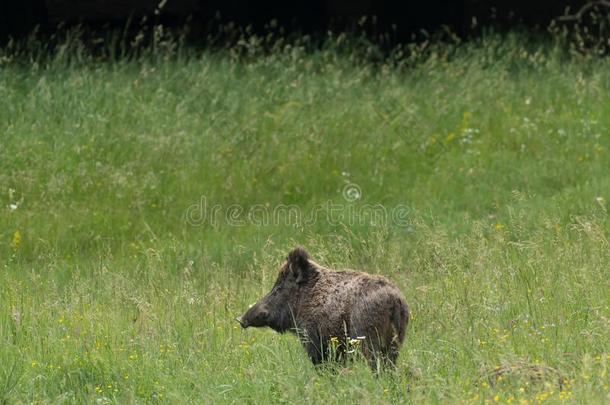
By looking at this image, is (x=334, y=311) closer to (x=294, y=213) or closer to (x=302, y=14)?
(x=294, y=213)

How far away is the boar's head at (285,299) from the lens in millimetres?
7066

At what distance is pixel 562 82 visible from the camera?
15000mm

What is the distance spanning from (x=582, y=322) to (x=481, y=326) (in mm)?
612

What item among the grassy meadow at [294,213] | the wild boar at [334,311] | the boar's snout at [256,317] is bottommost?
the grassy meadow at [294,213]

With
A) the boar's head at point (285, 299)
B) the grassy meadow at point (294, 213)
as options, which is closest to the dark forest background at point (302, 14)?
the grassy meadow at point (294, 213)

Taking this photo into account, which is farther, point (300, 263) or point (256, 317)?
point (256, 317)

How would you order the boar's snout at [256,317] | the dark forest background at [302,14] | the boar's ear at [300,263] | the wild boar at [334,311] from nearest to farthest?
1. the wild boar at [334,311]
2. the boar's ear at [300,263]
3. the boar's snout at [256,317]
4. the dark forest background at [302,14]

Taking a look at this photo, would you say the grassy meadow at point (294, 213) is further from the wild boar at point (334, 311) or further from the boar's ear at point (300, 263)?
the boar's ear at point (300, 263)

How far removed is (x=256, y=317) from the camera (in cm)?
717

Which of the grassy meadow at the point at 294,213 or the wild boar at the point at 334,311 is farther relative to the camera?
the grassy meadow at the point at 294,213

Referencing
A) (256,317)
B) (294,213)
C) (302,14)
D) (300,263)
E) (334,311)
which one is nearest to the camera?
(334,311)

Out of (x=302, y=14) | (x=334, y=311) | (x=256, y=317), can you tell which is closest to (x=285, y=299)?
(x=256, y=317)

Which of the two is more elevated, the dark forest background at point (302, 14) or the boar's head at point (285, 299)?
the boar's head at point (285, 299)

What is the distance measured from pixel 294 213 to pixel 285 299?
197 inches
